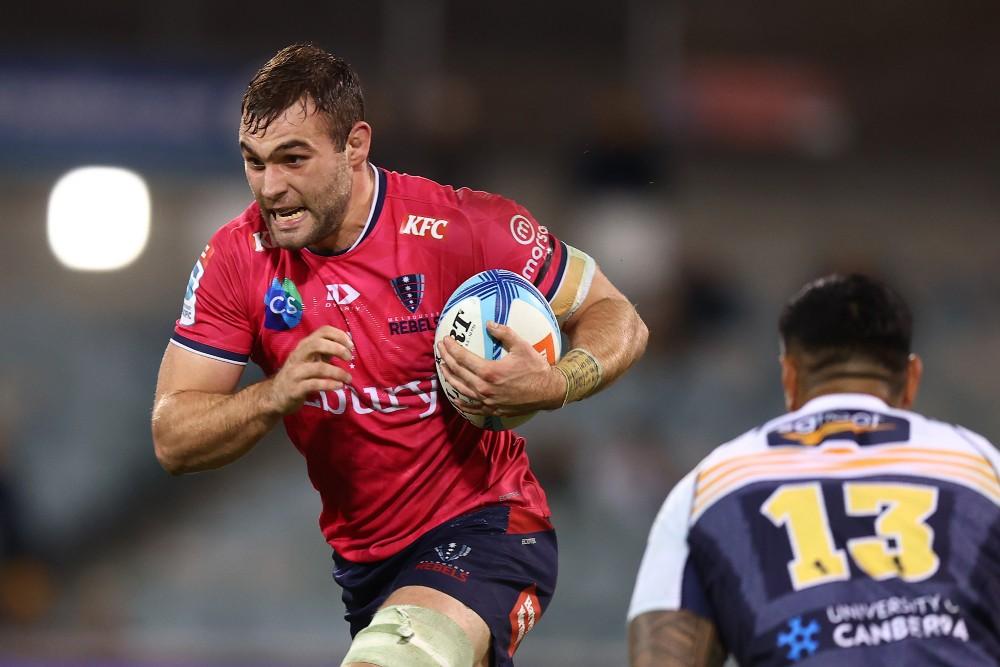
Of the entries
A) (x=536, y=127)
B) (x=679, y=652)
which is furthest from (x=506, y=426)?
(x=536, y=127)

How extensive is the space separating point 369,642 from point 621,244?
25.6 feet

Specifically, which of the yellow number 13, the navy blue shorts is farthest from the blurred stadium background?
the yellow number 13

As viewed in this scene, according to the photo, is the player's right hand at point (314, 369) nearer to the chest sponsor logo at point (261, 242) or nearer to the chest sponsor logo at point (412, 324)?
the chest sponsor logo at point (412, 324)

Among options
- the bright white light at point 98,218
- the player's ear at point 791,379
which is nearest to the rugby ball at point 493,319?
the player's ear at point 791,379

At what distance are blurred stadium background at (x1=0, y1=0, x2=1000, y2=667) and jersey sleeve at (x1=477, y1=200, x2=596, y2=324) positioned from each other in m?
5.07

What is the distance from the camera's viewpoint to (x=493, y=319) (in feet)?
13.8

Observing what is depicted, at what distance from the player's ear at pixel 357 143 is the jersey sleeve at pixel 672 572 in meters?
1.73

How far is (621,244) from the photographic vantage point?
11.5m

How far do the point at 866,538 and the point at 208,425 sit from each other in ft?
6.80

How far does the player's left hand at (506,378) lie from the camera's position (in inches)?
159

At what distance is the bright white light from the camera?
1249 cm

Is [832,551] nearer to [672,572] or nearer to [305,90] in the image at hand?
[672,572]

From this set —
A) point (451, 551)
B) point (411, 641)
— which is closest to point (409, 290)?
point (451, 551)

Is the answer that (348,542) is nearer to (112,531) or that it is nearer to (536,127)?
(112,531)
